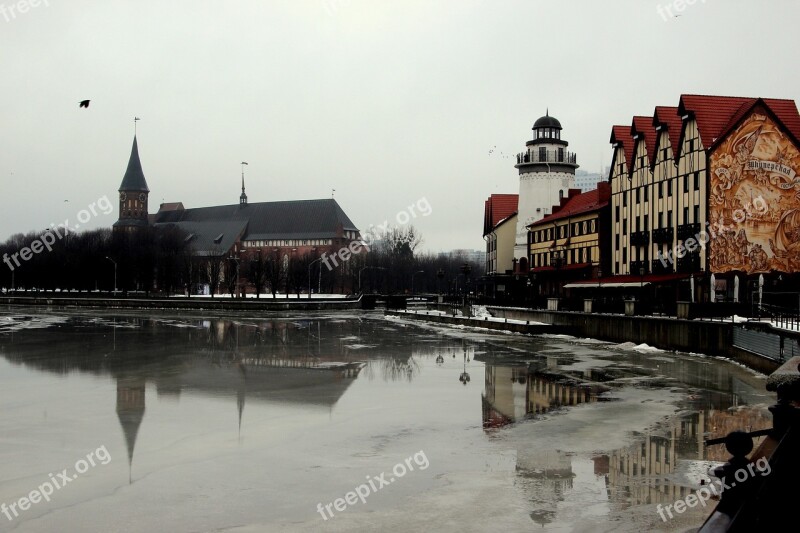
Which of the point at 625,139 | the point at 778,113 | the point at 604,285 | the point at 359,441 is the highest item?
the point at 625,139

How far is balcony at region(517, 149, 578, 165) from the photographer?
3034 inches

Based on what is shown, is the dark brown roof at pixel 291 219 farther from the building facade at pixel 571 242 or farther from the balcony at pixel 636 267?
the balcony at pixel 636 267

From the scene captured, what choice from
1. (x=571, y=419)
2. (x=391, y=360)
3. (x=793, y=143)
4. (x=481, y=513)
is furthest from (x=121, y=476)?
(x=793, y=143)

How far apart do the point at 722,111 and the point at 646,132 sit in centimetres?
700

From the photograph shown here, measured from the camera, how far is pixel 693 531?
8.59 m

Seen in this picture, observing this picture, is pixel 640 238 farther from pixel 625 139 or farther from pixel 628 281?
pixel 625 139

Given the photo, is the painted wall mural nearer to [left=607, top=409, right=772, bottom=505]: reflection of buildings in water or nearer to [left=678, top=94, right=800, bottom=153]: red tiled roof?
[left=678, top=94, right=800, bottom=153]: red tiled roof

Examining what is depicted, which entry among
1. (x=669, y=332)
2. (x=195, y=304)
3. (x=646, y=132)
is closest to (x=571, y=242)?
(x=646, y=132)

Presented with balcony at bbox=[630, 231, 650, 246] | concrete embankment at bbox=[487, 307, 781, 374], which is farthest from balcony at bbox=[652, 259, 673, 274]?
concrete embankment at bbox=[487, 307, 781, 374]

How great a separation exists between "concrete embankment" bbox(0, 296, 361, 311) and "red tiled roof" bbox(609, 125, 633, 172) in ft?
117

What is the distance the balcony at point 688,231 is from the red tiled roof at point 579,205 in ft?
42.3

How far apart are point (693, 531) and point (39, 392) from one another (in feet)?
56.6

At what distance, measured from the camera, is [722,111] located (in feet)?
154

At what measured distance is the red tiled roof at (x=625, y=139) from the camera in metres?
56.1
